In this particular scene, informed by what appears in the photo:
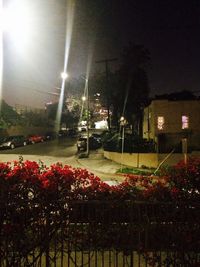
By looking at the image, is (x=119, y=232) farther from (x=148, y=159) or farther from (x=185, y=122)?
(x=185, y=122)

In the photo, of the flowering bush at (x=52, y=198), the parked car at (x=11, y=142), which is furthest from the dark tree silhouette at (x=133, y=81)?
the flowering bush at (x=52, y=198)

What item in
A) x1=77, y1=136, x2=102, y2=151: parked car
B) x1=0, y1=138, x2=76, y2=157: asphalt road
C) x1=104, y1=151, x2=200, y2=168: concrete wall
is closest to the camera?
x1=104, y1=151, x2=200, y2=168: concrete wall

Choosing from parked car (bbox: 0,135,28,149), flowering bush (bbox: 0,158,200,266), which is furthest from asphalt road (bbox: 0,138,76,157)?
flowering bush (bbox: 0,158,200,266)

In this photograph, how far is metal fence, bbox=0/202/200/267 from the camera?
5.95 meters

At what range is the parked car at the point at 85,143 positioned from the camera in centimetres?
4519

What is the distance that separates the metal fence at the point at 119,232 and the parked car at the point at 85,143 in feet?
128

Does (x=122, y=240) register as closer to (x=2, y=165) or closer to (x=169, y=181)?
(x=169, y=181)

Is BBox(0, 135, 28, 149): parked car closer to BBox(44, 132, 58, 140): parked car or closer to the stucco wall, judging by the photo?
BBox(44, 132, 58, 140): parked car

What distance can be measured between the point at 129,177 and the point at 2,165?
7.00 feet

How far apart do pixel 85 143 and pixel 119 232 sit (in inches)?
1557

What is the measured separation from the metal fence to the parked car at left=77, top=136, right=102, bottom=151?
39101 millimetres

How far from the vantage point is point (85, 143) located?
149ft

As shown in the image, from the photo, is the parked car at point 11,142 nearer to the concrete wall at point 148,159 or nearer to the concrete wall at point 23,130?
the concrete wall at point 23,130

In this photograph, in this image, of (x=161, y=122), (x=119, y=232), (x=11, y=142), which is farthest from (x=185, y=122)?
(x=119, y=232)
